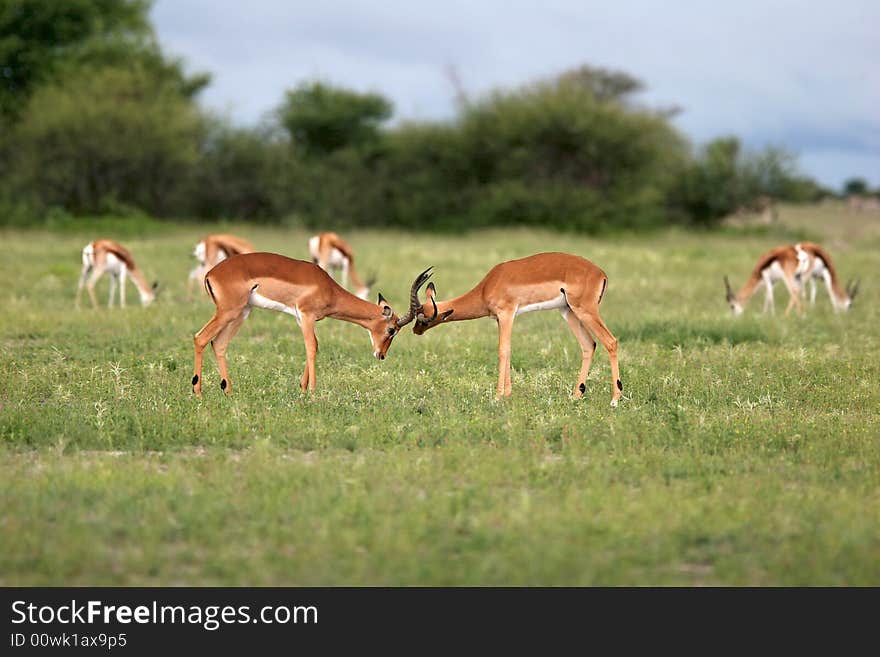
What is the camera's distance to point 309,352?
8.09 metres

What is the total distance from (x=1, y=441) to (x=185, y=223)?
28.7 metres

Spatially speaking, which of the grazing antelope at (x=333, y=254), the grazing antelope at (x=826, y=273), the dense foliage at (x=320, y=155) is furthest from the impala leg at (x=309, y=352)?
the dense foliage at (x=320, y=155)

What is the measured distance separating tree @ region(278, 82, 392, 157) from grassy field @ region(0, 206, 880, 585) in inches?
1175

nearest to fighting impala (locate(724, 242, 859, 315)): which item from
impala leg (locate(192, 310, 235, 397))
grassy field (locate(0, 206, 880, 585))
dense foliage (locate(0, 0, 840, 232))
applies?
grassy field (locate(0, 206, 880, 585))

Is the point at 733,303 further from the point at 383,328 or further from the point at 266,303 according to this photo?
the point at 266,303

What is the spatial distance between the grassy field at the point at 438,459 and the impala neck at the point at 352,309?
1.65 feet

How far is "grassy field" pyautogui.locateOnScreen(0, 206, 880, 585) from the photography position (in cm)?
465

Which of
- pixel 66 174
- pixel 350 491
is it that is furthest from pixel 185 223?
pixel 350 491

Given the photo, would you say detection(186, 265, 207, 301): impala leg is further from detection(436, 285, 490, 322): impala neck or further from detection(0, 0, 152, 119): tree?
detection(0, 0, 152, 119): tree

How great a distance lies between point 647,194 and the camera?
3497 centimetres

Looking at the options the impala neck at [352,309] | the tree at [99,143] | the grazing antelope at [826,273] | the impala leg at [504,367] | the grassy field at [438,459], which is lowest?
the grassy field at [438,459]

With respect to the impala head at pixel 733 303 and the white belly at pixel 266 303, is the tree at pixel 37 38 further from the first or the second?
the white belly at pixel 266 303

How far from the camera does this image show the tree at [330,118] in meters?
41.0

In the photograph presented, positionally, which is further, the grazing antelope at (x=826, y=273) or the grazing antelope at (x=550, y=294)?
the grazing antelope at (x=826, y=273)
